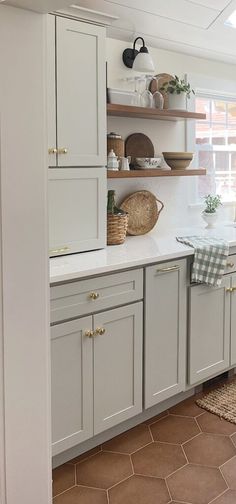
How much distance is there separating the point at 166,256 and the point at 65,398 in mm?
900

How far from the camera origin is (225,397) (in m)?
3.29

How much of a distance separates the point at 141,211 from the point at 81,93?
39.8 inches

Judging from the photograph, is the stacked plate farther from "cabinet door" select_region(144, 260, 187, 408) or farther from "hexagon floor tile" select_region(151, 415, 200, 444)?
"hexagon floor tile" select_region(151, 415, 200, 444)

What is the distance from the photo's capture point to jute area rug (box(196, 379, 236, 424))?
3084 mm


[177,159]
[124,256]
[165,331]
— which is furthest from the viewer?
[177,159]

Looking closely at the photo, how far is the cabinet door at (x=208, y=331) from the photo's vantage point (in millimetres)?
3068

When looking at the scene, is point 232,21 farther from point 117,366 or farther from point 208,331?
point 117,366

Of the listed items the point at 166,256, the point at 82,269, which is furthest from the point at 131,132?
the point at 82,269

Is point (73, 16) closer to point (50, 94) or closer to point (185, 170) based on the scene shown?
point (50, 94)

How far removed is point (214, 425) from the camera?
2971mm

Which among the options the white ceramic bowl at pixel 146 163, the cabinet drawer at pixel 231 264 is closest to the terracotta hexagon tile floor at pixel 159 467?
the cabinet drawer at pixel 231 264

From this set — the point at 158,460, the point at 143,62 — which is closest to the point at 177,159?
the point at 143,62

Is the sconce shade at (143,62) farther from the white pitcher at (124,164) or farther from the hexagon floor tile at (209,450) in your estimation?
the hexagon floor tile at (209,450)

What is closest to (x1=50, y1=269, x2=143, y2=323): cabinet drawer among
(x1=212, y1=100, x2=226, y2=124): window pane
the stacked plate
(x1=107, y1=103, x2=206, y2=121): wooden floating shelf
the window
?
(x1=107, y1=103, x2=206, y2=121): wooden floating shelf
